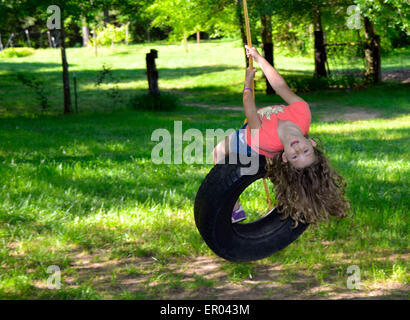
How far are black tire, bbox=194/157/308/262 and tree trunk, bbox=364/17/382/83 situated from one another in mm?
17357

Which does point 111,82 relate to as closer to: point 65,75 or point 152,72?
point 152,72

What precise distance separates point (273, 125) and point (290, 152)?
0.24 metres

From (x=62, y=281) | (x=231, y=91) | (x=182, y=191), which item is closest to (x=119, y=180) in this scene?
(x=182, y=191)

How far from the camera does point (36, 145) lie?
28.3ft

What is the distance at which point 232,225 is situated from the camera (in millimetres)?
3857

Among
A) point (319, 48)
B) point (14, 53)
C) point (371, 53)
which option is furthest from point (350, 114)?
point (14, 53)

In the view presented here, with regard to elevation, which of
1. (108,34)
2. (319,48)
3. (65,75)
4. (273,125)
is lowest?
(273,125)

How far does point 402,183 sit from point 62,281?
4135 millimetres

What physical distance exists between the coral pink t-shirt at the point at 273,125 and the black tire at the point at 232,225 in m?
0.14

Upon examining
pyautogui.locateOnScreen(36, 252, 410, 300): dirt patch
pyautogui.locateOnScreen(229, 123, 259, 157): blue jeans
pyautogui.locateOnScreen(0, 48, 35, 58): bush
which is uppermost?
pyautogui.locateOnScreen(0, 48, 35, 58): bush

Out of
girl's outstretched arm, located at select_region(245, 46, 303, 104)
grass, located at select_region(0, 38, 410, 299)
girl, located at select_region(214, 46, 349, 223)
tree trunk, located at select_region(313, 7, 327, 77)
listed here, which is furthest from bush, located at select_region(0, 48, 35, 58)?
girl, located at select_region(214, 46, 349, 223)

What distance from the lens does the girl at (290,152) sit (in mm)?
3543

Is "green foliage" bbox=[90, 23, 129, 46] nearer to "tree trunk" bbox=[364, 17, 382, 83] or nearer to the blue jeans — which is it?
"tree trunk" bbox=[364, 17, 382, 83]

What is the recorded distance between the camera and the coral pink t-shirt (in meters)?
3.58
